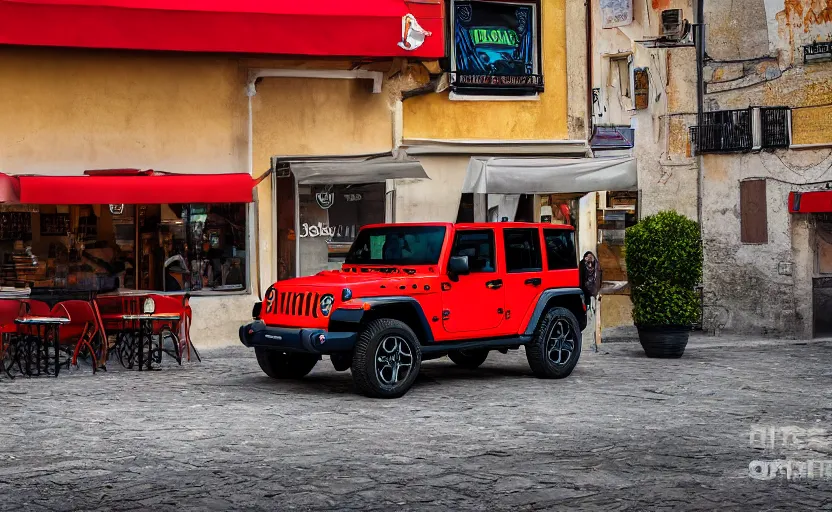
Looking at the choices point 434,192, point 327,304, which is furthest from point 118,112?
point 327,304

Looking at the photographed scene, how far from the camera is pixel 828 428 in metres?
10.6

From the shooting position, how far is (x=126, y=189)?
1586 cm

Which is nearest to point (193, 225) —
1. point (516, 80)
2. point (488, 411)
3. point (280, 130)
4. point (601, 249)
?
point (280, 130)

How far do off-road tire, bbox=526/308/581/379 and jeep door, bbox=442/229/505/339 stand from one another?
26.8 inches

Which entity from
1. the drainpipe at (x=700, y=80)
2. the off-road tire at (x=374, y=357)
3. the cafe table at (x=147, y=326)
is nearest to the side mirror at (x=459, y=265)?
the off-road tire at (x=374, y=357)

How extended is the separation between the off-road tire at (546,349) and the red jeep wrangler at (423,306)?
1 centimetres

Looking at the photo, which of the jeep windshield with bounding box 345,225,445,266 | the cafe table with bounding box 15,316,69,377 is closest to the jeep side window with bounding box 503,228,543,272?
the jeep windshield with bounding box 345,225,445,266

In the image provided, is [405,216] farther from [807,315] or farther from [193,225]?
[807,315]

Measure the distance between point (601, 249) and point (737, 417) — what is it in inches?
782

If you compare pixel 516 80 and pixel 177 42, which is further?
pixel 516 80

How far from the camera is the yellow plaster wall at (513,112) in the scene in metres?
19.4

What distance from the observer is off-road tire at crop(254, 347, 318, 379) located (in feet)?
45.1

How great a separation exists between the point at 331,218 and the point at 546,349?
5.96m

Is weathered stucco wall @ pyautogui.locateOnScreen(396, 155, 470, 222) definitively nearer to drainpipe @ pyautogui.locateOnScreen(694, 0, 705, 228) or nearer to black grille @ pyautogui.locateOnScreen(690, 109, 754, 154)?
black grille @ pyautogui.locateOnScreen(690, 109, 754, 154)
